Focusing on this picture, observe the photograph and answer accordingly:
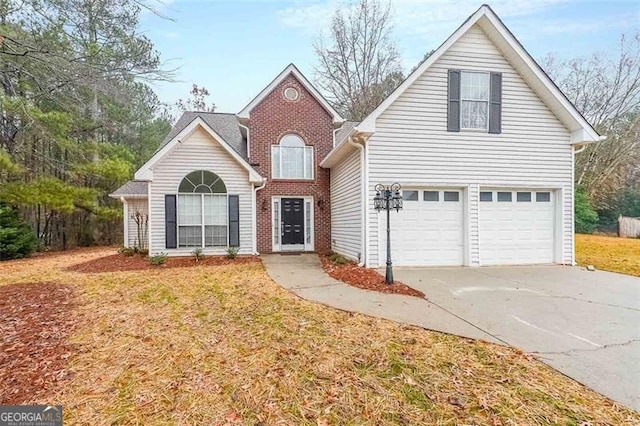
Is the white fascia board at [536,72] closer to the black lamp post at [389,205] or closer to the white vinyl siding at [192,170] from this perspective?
the black lamp post at [389,205]

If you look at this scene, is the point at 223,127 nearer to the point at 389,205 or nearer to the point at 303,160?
the point at 303,160

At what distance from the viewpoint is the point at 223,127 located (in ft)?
47.0

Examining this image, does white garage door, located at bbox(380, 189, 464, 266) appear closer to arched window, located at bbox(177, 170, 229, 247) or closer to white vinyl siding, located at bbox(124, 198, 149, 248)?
arched window, located at bbox(177, 170, 229, 247)

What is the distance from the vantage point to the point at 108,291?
6602 mm

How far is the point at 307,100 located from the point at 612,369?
11.5 meters

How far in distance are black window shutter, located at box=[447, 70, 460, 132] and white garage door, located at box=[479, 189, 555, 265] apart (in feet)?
6.60

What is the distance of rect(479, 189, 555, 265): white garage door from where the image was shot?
901 centimetres

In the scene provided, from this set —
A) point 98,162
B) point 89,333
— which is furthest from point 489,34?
point 98,162

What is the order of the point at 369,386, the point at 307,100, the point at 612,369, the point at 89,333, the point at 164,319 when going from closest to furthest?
the point at 369,386 < the point at 612,369 < the point at 89,333 < the point at 164,319 < the point at 307,100

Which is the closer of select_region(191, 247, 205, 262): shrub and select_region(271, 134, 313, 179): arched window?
select_region(191, 247, 205, 262): shrub

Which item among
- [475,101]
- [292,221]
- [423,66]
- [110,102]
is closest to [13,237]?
[110,102]

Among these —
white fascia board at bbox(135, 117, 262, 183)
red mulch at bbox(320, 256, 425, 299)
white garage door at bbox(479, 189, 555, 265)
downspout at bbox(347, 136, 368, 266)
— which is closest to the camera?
red mulch at bbox(320, 256, 425, 299)

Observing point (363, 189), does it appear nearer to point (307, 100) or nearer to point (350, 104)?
point (307, 100)

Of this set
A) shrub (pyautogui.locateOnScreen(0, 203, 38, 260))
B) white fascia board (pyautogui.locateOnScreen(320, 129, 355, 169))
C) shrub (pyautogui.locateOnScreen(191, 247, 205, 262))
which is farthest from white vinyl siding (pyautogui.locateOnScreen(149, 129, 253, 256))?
shrub (pyautogui.locateOnScreen(0, 203, 38, 260))
